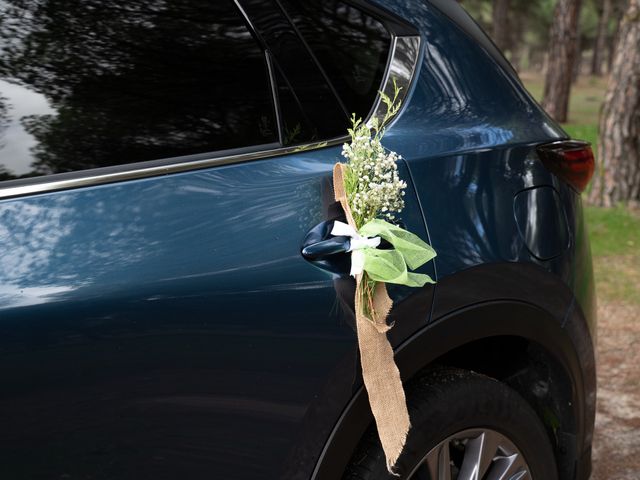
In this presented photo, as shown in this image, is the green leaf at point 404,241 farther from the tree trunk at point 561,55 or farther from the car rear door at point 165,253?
the tree trunk at point 561,55

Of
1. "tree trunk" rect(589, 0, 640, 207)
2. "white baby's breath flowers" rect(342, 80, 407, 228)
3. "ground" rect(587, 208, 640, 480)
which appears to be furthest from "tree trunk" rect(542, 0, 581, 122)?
"white baby's breath flowers" rect(342, 80, 407, 228)

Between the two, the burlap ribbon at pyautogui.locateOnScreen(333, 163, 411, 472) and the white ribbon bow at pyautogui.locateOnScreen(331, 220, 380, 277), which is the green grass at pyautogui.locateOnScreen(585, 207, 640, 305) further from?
the white ribbon bow at pyautogui.locateOnScreen(331, 220, 380, 277)

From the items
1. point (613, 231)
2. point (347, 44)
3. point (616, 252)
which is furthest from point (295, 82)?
point (613, 231)

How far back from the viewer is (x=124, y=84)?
5.70 ft

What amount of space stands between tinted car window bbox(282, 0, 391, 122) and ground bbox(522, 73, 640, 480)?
2.15 metres

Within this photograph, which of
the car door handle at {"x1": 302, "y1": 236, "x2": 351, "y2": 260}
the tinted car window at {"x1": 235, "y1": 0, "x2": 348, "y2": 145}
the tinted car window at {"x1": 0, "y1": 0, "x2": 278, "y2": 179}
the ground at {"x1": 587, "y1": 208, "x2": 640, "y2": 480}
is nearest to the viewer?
the tinted car window at {"x1": 0, "y1": 0, "x2": 278, "y2": 179}

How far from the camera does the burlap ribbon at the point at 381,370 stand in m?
1.78

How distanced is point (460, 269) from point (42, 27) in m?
1.11

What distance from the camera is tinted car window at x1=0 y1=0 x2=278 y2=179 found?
5.37ft

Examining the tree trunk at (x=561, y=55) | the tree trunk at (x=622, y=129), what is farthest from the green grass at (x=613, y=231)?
the tree trunk at (x=561, y=55)

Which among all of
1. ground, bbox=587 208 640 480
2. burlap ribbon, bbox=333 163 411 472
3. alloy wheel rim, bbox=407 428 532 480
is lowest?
ground, bbox=587 208 640 480

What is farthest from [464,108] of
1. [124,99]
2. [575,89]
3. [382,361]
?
[575,89]

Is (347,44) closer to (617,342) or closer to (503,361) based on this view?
(503,361)

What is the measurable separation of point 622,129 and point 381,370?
6492mm
